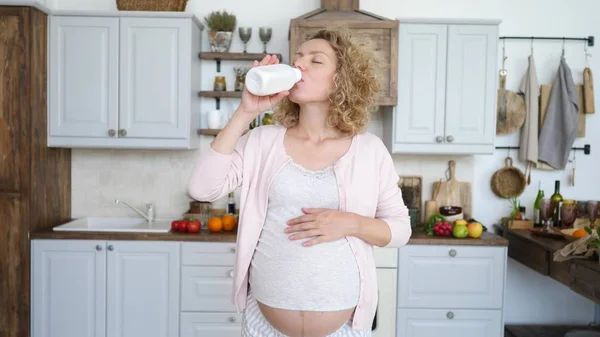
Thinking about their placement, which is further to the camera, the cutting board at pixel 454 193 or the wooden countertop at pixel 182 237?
the cutting board at pixel 454 193

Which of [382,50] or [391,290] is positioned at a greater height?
[382,50]

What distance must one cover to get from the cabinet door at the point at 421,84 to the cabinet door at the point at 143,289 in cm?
155

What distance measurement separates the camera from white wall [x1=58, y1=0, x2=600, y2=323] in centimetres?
369

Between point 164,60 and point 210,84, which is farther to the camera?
point 210,84

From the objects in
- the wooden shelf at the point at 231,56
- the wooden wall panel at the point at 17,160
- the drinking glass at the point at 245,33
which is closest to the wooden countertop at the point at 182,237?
the wooden wall panel at the point at 17,160

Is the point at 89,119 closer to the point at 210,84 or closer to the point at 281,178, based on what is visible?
the point at 210,84

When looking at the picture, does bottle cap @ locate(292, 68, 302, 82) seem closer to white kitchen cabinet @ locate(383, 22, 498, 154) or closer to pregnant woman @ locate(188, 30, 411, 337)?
pregnant woman @ locate(188, 30, 411, 337)

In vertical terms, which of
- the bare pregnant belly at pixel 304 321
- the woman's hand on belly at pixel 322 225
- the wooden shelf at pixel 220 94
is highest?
the wooden shelf at pixel 220 94

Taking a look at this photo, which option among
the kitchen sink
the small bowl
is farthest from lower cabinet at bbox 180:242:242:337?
the small bowl

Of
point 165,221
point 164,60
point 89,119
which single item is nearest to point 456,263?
point 165,221

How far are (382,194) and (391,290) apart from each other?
6.02 ft

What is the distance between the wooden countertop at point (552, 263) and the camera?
2512 mm

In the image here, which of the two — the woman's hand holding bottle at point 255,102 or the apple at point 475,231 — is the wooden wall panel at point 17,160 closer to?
the woman's hand holding bottle at point 255,102

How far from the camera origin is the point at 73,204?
376 cm
